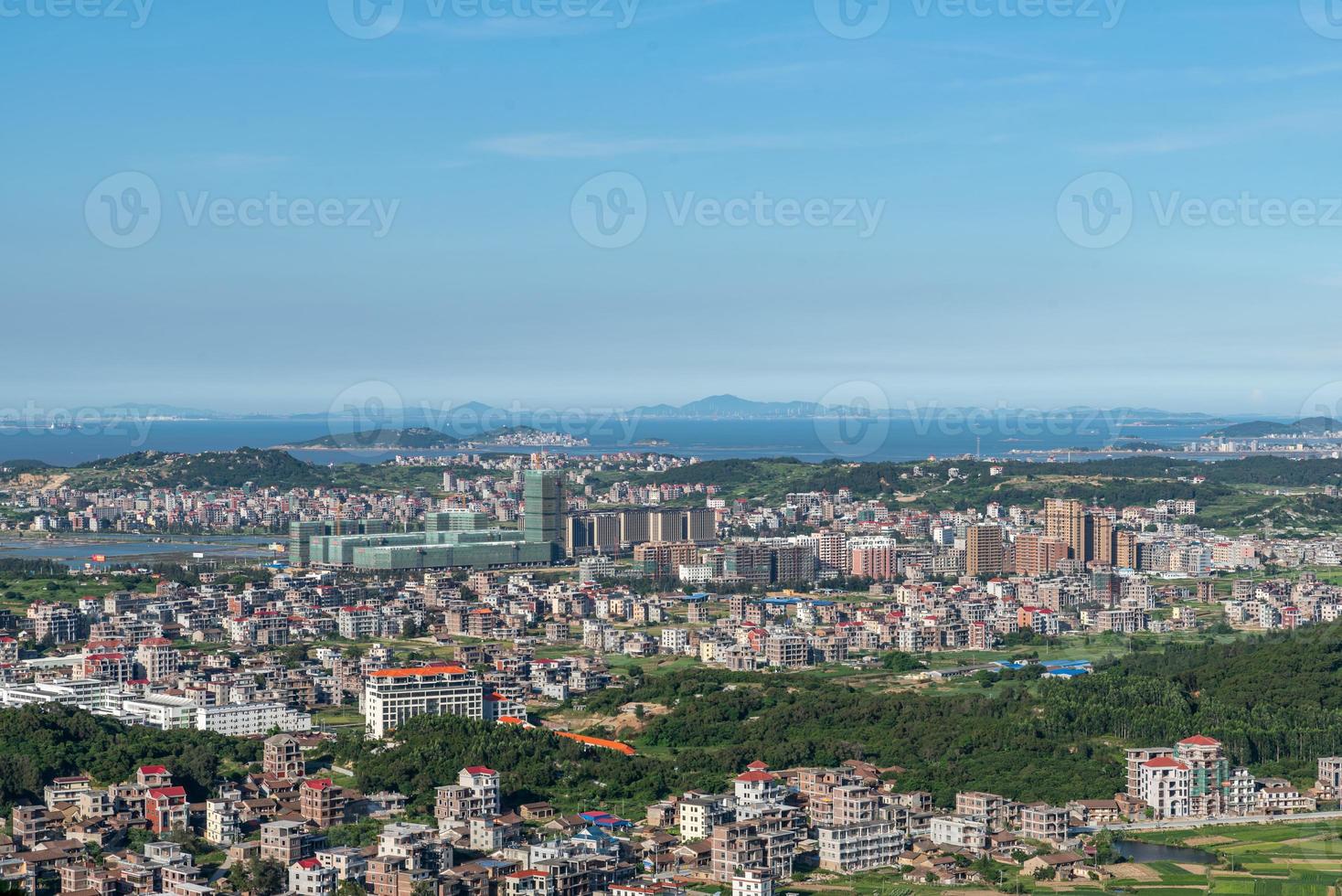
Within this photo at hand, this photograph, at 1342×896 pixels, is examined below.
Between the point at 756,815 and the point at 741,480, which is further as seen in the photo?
the point at 741,480

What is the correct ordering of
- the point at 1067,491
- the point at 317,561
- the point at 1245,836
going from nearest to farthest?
the point at 1245,836
the point at 317,561
the point at 1067,491

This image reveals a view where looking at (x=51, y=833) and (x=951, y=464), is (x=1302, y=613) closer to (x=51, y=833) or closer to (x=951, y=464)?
(x=51, y=833)

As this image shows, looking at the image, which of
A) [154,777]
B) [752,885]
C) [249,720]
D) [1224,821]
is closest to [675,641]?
[249,720]

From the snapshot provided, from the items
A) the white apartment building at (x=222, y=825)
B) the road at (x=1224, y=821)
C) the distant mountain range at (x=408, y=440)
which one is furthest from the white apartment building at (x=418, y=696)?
the distant mountain range at (x=408, y=440)

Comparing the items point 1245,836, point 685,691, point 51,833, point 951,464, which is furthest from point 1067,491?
point 51,833

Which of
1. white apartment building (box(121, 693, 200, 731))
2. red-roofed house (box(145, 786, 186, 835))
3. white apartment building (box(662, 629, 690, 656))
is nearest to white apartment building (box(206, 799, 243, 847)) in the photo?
red-roofed house (box(145, 786, 186, 835))

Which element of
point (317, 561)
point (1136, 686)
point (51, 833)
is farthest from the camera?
point (317, 561)

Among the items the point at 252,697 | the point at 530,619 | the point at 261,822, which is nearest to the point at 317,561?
the point at 530,619
